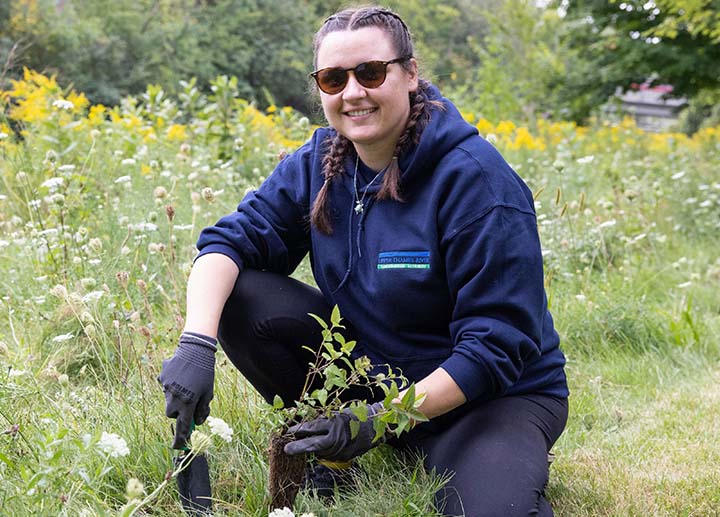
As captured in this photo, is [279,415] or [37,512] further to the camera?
[279,415]

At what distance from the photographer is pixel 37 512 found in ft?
5.53

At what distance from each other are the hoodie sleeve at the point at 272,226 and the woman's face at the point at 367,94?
0.92ft

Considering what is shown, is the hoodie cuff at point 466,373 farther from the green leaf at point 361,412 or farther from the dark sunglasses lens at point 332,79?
the dark sunglasses lens at point 332,79

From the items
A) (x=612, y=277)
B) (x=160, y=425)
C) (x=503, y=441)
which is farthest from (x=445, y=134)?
(x=612, y=277)

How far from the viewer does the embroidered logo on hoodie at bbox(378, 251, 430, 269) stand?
2154 mm

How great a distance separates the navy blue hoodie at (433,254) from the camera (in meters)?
2.02

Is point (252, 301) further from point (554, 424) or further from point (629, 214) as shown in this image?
point (629, 214)

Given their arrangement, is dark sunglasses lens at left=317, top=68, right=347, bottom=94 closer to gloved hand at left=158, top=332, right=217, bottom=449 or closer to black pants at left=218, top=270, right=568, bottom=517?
black pants at left=218, top=270, right=568, bottom=517

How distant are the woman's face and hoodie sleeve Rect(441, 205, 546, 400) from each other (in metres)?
0.36

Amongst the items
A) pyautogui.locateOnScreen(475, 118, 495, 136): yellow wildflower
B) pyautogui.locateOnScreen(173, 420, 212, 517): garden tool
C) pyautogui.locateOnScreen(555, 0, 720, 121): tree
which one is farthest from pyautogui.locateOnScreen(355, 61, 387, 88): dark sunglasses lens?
pyautogui.locateOnScreen(555, 0, 720, 121): tree

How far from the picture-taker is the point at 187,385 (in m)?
1.95

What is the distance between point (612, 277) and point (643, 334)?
1.78ft

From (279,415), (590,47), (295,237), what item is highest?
(295,237)

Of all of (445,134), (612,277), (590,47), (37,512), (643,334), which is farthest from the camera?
(590,47)
